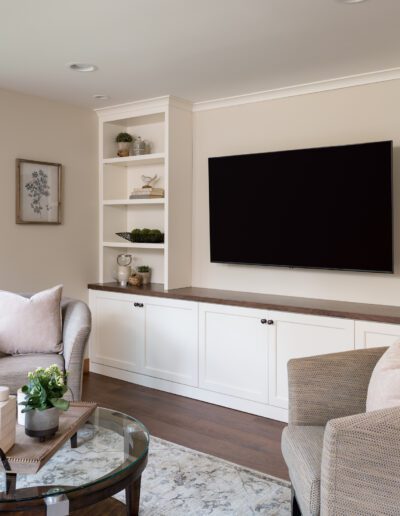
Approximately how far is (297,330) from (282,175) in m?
1.13

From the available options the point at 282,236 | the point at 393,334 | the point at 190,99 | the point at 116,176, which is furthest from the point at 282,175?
the point at 116,176

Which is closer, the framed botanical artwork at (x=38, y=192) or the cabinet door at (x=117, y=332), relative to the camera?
the framed botanical artwork at (x=38, y=192)

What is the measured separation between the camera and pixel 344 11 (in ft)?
8.21

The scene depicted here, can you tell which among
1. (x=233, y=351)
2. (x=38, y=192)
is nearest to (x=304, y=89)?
(x=233, y=351)

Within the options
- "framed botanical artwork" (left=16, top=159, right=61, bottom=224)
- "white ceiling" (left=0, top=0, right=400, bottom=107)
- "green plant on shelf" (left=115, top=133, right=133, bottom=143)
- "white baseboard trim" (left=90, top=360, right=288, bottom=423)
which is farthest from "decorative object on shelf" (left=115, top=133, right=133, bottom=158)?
"white baseboard trim" (left=90, top=360, right=288, bottom=423)

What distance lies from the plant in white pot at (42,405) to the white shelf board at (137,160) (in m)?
2.58

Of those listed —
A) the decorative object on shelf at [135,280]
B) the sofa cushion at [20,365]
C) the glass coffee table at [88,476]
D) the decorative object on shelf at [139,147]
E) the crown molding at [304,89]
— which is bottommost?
the glass coffee table at [88,476]

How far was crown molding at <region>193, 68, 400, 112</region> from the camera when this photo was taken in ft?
11.2

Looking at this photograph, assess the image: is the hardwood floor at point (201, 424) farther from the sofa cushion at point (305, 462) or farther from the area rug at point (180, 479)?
the sofa cushion at point (305, 462)

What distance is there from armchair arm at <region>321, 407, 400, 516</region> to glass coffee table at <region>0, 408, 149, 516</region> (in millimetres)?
746

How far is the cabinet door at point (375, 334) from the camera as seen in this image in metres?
3.01

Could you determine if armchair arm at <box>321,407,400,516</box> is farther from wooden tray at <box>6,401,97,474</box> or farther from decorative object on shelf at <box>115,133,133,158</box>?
decorative object on shelf at <box>115,133,133,158</box>

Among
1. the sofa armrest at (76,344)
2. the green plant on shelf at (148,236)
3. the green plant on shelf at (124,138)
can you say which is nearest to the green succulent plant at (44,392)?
the sofa armrest at (76,344)

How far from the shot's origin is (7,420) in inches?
76.5
